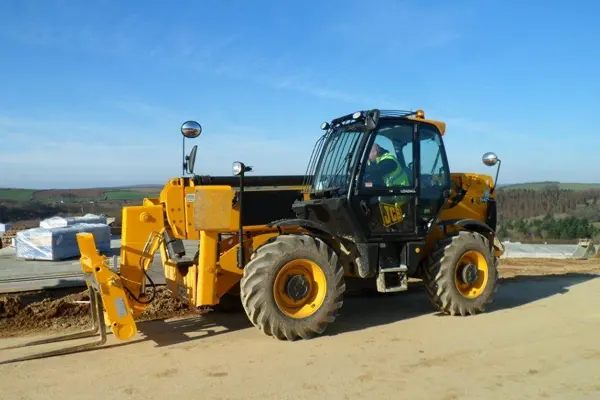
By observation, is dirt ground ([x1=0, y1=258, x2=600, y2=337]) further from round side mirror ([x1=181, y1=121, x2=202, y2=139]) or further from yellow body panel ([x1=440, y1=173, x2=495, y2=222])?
yellow body panel ([x1=440, y1=173, x2=495, y2=222])

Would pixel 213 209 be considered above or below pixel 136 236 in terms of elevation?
above

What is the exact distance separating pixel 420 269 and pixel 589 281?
14.8 feet

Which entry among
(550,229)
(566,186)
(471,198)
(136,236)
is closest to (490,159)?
(471,198)

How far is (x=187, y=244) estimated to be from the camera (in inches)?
293

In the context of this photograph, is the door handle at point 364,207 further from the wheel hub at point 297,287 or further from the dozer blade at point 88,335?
the dozer blade at point 88,335

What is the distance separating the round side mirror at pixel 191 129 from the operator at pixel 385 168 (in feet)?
6.52

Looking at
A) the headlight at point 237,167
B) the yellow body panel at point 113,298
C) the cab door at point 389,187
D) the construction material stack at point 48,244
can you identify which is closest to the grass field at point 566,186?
the construction material stack at point 48,244

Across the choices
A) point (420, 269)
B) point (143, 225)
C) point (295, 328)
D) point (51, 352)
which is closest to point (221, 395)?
point (295, 328)

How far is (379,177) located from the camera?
21.6 ft

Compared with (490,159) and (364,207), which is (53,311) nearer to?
(364,207)

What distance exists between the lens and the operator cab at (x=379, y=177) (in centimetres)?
644

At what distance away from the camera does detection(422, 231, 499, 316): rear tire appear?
6.97 m

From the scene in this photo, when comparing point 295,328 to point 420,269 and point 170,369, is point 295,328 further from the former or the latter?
point 420,269

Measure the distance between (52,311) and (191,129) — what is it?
296 cm
